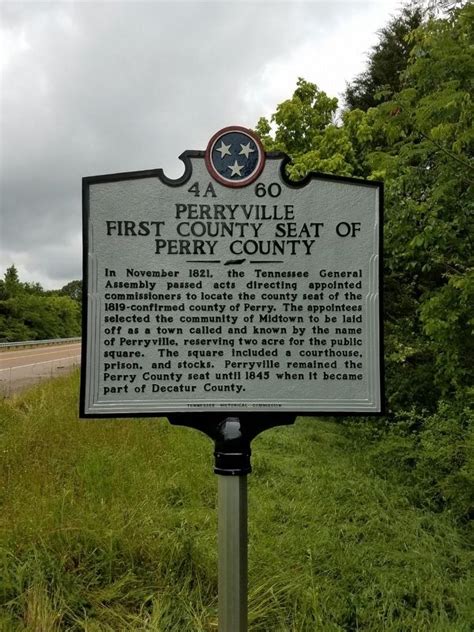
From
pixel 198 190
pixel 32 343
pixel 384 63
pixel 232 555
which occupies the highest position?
pixel 384 63

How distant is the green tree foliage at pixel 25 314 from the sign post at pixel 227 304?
36.1 m

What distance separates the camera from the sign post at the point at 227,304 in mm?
2322

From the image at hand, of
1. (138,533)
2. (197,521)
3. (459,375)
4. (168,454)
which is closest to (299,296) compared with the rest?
(138,533)

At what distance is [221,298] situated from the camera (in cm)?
235

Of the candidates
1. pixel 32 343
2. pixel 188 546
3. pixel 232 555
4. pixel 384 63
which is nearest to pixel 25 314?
pixel 32 343

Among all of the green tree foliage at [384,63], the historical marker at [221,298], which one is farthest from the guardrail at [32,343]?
the historical marker at [221,298]

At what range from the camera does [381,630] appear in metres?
2.77

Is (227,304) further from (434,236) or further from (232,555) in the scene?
(434,236)

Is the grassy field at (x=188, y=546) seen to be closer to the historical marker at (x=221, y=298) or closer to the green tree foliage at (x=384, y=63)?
the historical marker at (x=221, y=298)

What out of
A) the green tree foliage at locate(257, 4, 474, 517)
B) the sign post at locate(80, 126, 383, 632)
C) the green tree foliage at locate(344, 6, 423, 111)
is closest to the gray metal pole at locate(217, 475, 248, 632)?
the sign post at locate(80, 126, 383, 632)

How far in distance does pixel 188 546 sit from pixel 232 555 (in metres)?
0.91

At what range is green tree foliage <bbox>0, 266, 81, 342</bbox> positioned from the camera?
121 ft

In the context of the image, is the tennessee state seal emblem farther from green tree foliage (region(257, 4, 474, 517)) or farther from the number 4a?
green tree foliage (region(257, 4, 474, 517))

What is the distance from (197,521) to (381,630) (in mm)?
1415
